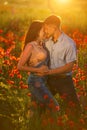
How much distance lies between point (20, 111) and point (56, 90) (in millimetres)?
565

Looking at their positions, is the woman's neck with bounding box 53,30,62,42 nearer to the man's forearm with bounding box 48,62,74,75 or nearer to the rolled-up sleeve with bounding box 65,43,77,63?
the rolled-up sleeve with bounding box 65,43,77,63

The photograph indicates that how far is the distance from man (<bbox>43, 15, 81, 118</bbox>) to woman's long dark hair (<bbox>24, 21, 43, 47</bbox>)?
103 mm

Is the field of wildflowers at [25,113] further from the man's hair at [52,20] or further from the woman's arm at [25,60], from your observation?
the man's hair at [52,20]

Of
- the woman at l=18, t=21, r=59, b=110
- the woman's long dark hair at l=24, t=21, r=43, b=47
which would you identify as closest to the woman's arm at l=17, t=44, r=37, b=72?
the woman at l=18, t=21, r=59, b=110

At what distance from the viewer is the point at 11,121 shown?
7316mm

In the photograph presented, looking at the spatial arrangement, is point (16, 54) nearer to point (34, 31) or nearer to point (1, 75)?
point (1, 75)

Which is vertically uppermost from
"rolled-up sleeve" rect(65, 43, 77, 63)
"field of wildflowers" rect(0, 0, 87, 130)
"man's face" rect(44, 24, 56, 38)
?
"man's face" rect(44, 24, 56, 38)

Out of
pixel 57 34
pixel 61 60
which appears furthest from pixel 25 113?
pixel 57 34

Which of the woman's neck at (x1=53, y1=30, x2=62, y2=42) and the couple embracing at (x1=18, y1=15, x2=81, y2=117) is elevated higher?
the woman's neck at (x1=53, y1=30, x2=62, y2=42)

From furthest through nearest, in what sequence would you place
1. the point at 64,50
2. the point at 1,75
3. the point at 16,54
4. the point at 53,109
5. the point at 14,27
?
the point at 14,27
the point at 16,54
the point at 1,75
the point at 64,50
the point at 53,109

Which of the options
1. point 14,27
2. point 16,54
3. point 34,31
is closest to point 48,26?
point 34,31

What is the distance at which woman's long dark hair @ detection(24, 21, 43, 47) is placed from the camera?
276 inches

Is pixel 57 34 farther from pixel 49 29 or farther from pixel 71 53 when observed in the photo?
pixel 71 53

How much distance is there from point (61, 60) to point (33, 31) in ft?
1.83
